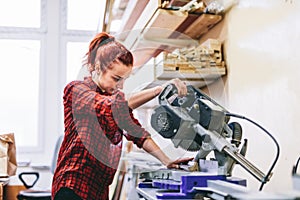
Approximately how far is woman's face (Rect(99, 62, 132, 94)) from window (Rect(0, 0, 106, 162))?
2840 millimetres

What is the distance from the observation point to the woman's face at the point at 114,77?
1342mm

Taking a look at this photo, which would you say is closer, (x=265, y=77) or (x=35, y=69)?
(x=265, y=77)

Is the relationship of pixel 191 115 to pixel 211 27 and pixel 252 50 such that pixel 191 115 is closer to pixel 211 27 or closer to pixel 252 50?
pixel 252 50

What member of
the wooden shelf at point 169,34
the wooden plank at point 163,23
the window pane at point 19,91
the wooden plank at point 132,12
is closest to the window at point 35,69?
the window pane at point 19,91

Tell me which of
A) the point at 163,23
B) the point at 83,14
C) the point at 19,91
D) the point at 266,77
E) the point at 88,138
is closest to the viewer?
the point at 88,138

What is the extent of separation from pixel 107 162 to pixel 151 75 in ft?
2.58

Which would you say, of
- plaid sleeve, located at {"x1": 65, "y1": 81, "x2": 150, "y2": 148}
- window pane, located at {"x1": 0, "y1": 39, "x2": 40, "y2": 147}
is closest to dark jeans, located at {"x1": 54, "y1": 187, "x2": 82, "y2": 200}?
plaid sleeve, located at {"x1": 65, "y1": 81, "x2": 150, "y2": 148}

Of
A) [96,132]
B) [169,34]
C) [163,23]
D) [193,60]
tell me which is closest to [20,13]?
[169,34]

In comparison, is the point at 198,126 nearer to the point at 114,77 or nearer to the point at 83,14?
the point at 114,77

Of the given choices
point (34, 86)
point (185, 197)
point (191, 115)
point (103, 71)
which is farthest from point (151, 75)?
point (34, 86)

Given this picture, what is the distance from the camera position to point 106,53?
4.54ft

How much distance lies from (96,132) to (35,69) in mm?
3237

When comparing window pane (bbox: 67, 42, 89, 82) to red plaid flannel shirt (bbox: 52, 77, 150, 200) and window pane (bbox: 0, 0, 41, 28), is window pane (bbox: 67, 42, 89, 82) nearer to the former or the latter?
window pane (bbox: 0, 0, 41, 28)

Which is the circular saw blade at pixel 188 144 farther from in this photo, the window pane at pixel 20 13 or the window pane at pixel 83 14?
the window pane at pixel 20 13
